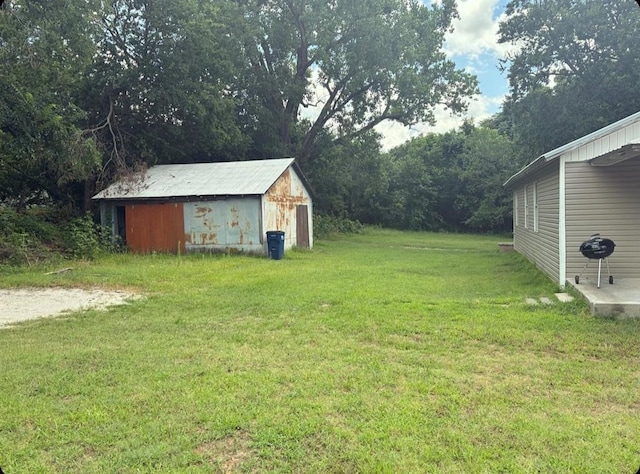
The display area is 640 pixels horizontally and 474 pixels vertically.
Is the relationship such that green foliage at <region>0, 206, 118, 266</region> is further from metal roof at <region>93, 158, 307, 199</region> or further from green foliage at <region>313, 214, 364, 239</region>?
green foliage at <region>313, 214, 364, 239</region>

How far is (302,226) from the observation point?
18891 millimetres

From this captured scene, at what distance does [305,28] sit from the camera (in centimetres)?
2283

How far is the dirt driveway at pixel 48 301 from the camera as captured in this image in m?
7.09

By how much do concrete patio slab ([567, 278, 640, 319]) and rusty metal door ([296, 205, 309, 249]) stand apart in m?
11.6

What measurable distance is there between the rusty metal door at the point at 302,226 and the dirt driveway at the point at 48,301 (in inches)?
392

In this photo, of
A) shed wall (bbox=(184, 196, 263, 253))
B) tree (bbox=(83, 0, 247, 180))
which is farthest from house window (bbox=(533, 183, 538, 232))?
tree (bbox=(83, 0, 247, 180))

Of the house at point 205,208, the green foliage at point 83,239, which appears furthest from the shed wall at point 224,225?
the green foliage at point 83,239

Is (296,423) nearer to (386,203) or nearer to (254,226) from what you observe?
(254,226)

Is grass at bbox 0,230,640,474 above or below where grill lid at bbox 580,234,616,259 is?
below

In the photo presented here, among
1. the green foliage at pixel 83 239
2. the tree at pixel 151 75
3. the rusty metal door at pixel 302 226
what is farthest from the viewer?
the rusty metal door at pixel 302 226

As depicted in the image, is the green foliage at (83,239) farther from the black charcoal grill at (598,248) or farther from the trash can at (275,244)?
the black charcoal grill at (598,248)

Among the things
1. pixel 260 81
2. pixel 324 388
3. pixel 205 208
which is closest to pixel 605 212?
pixel 324 388

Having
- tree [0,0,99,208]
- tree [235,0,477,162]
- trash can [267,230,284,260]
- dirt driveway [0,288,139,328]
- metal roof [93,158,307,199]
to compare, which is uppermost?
tree [235,0,477,162]

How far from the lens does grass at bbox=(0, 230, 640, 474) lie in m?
2.87
